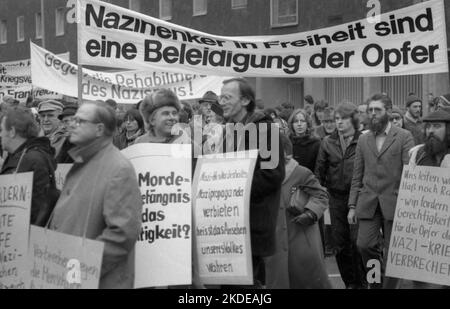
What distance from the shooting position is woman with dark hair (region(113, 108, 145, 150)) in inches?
448

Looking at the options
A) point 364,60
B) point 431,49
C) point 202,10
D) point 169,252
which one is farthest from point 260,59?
point 202,10

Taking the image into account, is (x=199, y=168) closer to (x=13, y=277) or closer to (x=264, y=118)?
A: (x=264, y=118)

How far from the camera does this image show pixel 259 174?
7457 mm

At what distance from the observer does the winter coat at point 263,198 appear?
7.43 metres

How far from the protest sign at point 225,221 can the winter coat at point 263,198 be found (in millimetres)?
92

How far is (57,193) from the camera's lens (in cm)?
763

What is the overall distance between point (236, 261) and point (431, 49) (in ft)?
14.1

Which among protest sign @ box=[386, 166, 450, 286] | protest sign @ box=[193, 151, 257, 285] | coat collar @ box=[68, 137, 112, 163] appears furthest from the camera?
protest sign @ box=[386, 166, 450, 286]

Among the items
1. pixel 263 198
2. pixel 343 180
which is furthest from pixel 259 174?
pixel 343 180

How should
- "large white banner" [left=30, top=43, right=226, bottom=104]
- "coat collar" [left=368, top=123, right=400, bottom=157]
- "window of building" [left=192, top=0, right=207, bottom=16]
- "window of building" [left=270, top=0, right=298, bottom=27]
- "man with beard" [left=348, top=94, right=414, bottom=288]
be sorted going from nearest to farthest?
"man with beard" [left=348, top=94, right=414, bottom=288], "coat collar" [left=368, top=123, right=400, bottom=157], "large white banner" [left=30, top=43, right=226, bottom=104], "window of building" [left=270, top=0, right=298, bottom=27], "window of building" [left=192, top=0, right=207, bottom=16]

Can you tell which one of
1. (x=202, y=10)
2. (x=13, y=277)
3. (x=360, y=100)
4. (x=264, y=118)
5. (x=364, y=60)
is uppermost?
(x=202, y=10)

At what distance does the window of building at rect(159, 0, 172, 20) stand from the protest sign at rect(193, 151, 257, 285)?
115 feet

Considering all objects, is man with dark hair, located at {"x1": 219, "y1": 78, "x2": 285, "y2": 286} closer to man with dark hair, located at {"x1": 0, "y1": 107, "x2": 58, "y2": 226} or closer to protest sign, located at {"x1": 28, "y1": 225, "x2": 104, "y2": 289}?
man with dark hair, located at {"x1": 0, "y1": 107, "x2": 58, "y2": 226}

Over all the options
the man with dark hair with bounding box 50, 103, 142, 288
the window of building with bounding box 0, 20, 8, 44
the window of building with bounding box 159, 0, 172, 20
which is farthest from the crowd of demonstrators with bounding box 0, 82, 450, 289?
the window of building with bounding box 0, 20, 8, 44
